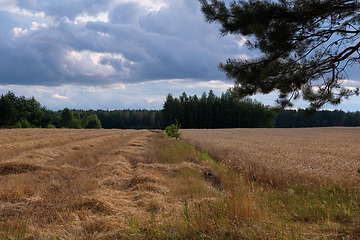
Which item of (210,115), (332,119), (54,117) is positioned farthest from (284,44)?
(332,119)

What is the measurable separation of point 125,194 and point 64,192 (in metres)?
1.36

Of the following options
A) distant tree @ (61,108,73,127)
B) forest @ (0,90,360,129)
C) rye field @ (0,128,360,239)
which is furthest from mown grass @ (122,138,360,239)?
distant tree @ (61,108,73,127)

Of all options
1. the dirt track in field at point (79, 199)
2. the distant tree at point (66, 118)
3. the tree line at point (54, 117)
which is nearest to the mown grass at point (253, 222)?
the dirt track in field at point (79, 199)

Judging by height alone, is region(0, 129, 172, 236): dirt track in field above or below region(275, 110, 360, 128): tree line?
below

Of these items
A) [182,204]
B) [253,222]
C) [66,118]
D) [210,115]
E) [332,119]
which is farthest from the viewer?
[332,119]

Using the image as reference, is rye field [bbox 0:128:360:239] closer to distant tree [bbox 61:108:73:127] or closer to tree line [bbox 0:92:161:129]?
tree line [bbox 0:92:161:129]

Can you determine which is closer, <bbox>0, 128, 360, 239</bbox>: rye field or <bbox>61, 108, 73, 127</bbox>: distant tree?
<bbox>0, 128, 360, 239</bbox>: rye field

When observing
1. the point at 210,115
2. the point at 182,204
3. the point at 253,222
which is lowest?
the point at 182,204

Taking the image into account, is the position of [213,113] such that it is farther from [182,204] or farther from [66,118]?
[182,204]

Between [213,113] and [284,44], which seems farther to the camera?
[213,113]

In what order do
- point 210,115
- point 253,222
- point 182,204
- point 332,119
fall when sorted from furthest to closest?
point 332,119
point 210,115
point 182,204
point 253,222

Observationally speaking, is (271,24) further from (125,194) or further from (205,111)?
(205,111)

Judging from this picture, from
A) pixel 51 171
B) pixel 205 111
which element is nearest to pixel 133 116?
pixel 205 111

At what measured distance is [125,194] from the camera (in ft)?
18.8
